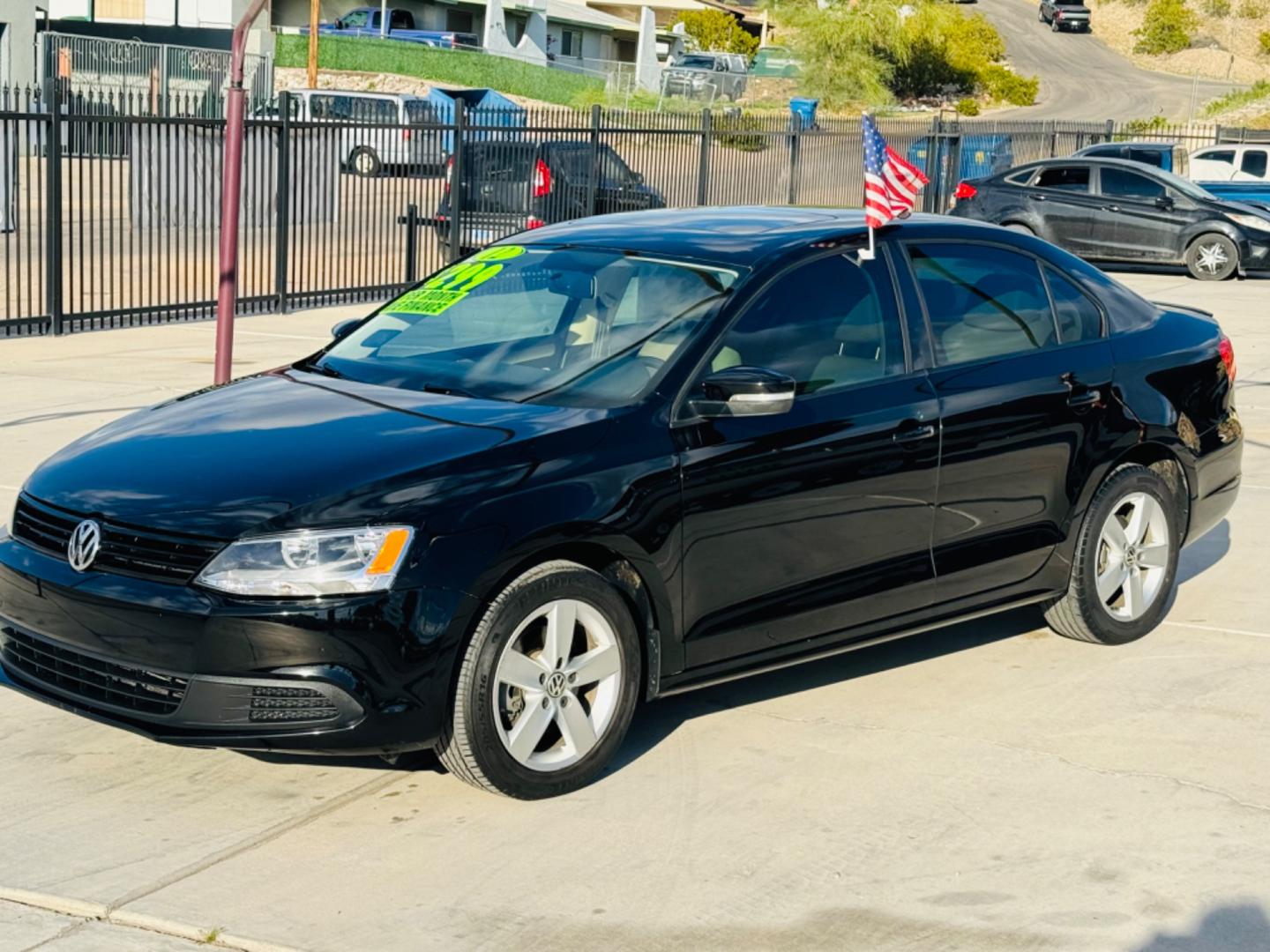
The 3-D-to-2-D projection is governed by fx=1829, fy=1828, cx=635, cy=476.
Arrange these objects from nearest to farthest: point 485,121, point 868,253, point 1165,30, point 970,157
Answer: point 868,253 → point 485,121 → point 970,157 → point 1165,30

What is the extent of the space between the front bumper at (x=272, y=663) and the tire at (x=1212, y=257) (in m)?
20.5

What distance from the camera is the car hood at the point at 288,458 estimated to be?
4867 mm

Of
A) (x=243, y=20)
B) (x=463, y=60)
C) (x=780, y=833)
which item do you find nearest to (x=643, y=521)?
(x=780, y=833)

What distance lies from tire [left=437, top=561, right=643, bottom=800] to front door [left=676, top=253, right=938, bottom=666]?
332 mm

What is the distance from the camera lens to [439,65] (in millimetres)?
58469

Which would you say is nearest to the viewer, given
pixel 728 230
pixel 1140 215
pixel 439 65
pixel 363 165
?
pixel 728 230

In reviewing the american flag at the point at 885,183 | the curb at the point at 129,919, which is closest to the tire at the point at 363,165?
the american flag at the point at 885,183

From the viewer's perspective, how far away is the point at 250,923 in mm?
4324

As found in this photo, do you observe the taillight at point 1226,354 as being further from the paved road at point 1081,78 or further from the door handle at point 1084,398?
the paved road at point 1081,78

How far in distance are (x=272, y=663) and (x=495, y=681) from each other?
0.60 m

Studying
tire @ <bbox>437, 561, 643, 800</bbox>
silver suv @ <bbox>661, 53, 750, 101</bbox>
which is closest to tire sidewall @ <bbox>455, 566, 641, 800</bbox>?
tire @ <bbox>437, 561, 643, 800</bbox>

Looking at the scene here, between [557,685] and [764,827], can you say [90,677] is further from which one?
[764,827]

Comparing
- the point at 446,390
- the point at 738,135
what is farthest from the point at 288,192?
the point at 446,390

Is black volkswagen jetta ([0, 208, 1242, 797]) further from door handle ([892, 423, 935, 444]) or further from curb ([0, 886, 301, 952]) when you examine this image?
curb ([0, 886, 301, 952])
